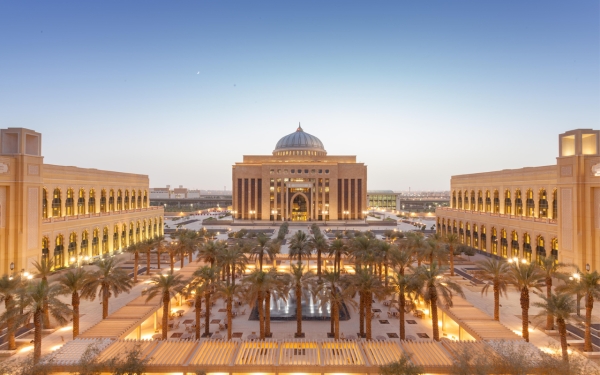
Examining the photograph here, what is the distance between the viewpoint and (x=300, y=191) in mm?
86500

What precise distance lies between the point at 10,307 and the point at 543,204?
46266 mm

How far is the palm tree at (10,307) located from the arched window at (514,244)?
4621 cm

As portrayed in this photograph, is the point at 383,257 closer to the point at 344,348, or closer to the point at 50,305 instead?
the point at 344,348

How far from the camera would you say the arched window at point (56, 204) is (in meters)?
37.1

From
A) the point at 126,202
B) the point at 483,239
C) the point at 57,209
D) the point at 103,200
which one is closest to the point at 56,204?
the point at 57,209

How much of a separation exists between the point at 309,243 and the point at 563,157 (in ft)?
79.8

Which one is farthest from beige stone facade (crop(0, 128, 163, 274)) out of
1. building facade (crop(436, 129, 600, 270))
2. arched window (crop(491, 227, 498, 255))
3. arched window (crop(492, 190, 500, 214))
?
arched window (crop(492, 190, 500, 214))

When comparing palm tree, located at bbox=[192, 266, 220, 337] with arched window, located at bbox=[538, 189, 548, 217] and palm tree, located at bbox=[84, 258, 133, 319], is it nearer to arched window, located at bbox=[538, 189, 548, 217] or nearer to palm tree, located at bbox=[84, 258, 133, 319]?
palm tree, located at bbox=[84, 258, 133, 319]

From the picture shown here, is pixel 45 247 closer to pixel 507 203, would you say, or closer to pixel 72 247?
pixel 72 247

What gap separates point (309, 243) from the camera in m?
33.0

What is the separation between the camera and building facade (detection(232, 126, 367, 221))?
282 ft

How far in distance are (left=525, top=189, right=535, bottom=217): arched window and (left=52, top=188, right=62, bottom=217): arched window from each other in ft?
173

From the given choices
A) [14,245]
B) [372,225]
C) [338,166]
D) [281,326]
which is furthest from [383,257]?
[338,166]

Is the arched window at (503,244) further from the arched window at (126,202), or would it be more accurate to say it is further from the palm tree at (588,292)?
the arched window at (126,202)
